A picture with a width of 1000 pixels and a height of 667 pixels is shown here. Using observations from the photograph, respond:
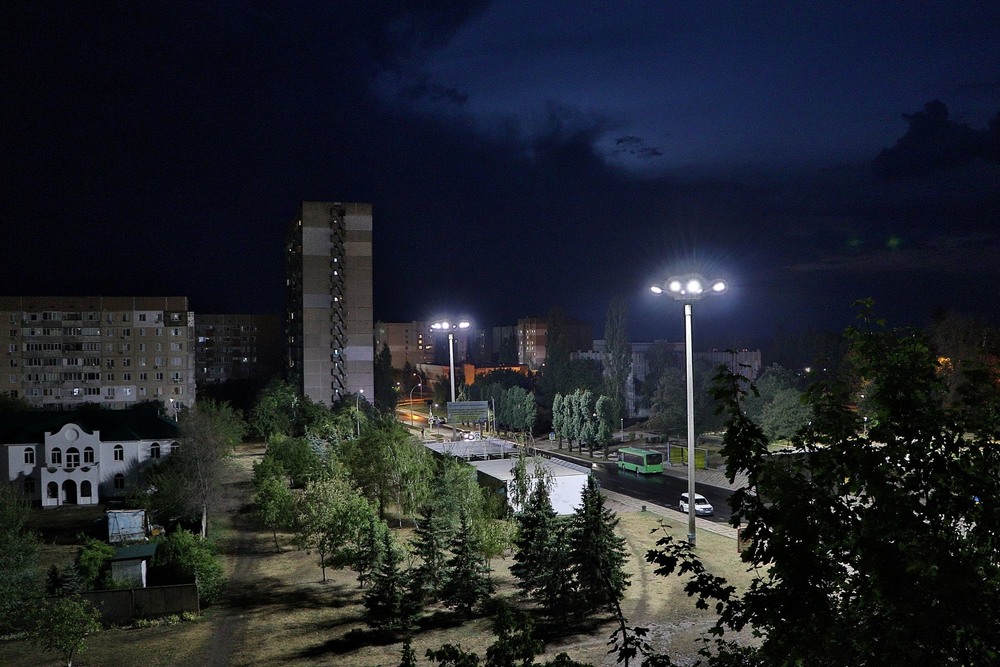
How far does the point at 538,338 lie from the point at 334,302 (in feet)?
244

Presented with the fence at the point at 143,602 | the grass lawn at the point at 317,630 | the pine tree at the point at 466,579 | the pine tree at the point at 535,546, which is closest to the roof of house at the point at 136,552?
the fence at the point at 143,602

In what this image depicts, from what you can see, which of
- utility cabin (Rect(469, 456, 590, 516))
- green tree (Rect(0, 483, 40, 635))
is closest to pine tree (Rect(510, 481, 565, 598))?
utility cabin (Rect(469, 456, 590, 516))

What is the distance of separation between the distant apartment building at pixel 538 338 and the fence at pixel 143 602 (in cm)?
9638

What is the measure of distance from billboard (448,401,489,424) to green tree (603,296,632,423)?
563 inches

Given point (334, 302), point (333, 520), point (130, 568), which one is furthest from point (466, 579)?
point (334, 302)

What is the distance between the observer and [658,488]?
41062 millimetres

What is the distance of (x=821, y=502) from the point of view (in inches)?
186

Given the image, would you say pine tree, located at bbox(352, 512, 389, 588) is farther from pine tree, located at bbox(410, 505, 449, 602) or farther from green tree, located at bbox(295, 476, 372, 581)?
pine tree, located at bbox(410, 505, 449, 602)

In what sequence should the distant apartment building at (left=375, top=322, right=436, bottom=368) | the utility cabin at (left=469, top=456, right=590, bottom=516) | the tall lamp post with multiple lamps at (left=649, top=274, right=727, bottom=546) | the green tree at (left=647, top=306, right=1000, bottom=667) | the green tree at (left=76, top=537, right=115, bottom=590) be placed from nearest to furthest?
the green tree at (left=647, top=306, right=1000, bottom=667) → the green tree at (left=76, top=537, right=115, bottom=590) → the tall lamp post with multiple lamps at (left=649, top=274, right=727, bottom=546) → the utility cabin at (left=469, top=456, right=590, bottom=516) → the distant apartment building at (left=375, top=322, right=436, bottom=368)

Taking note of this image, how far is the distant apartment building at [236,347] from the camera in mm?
93000

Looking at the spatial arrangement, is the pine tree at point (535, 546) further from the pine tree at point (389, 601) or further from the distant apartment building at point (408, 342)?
the distant apartment building at point (408, 342)

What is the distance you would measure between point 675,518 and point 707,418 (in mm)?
21857

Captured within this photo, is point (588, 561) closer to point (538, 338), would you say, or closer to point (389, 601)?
point (389, 601)

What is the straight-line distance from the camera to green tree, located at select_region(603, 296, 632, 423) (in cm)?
6450
